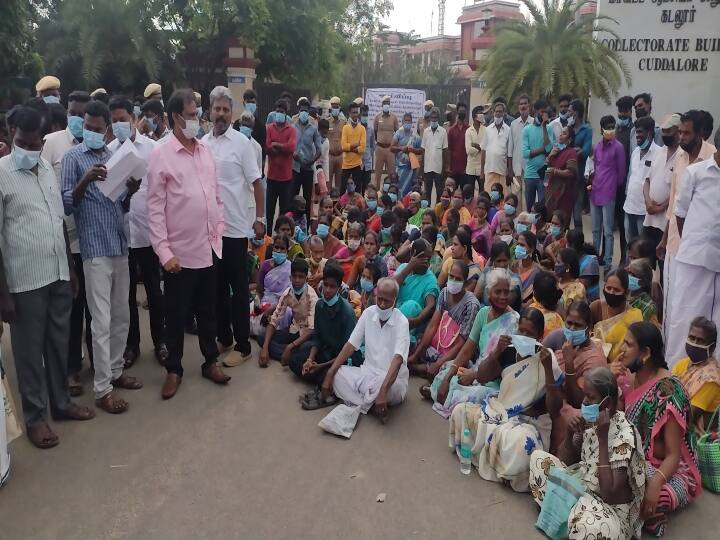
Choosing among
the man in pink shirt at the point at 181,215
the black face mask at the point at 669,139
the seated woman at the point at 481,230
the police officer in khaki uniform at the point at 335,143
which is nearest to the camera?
the man in pink shirt at the point at 181,215

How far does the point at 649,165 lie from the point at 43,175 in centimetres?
558

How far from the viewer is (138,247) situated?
4.82 m

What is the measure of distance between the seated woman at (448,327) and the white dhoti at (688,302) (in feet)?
4.26

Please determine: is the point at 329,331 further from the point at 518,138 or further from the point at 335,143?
the point at 335,143

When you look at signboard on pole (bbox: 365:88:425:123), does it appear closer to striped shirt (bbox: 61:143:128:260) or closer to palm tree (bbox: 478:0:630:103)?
palm tree (bbox: 478:0:630:103)

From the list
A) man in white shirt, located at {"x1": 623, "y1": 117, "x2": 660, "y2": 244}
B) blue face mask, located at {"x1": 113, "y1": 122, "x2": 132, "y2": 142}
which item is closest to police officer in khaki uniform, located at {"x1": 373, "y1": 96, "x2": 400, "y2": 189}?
man in white shirt, located at {"x1": 623, "y1": 117, "x2": 660, "y2": 244}

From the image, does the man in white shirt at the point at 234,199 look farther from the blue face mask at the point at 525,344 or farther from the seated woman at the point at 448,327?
the blue face mask at the point at 525,344

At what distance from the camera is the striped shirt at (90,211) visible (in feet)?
13.5

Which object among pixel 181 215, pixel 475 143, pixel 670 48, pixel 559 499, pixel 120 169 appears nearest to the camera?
pixel 559 499

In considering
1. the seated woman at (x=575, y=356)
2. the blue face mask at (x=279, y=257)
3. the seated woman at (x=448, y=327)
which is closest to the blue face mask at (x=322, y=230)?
the blue face mask at (x=279, y=257)

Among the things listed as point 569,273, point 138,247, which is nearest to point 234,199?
point 138,247

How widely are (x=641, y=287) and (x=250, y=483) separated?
9.61ft

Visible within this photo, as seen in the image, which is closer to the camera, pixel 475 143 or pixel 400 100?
pixel 475 143

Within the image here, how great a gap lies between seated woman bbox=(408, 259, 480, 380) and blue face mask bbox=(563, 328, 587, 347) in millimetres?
968
